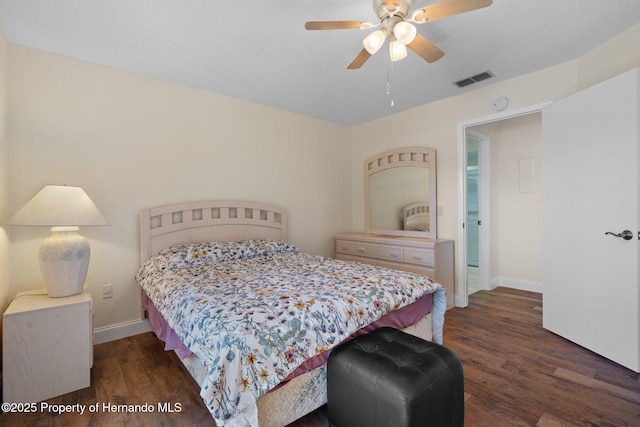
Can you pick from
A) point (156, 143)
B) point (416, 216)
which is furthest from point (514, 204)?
point (156, 143)

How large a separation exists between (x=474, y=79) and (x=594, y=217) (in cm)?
161

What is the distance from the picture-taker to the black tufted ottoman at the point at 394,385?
3.97 feet

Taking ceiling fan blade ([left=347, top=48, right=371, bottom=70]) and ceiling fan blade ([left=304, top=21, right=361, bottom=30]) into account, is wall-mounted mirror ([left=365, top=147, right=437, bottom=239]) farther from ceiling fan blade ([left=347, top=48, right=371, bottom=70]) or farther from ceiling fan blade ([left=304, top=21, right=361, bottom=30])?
ceiling fan blade ([left=304, top=21, right=361, bottom=30])

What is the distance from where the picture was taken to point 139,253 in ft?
8.86

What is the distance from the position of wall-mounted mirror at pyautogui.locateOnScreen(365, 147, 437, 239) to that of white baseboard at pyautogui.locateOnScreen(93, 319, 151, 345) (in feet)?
9.66

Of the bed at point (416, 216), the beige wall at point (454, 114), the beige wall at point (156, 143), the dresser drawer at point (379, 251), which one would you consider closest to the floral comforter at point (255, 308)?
the beige wall at point (156, 143)

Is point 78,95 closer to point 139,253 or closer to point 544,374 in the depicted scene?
point 139,253

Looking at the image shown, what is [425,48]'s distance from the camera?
1836mm

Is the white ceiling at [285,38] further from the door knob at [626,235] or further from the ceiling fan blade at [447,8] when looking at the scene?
the door knob at [626,235]

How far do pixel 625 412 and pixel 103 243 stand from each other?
374cm

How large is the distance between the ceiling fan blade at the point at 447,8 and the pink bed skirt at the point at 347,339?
1719 mm

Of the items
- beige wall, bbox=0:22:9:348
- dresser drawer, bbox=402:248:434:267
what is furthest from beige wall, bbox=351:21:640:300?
beige wall, bbox=0:22:9:348

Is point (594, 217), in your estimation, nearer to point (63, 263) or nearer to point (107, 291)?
point (63, 263)

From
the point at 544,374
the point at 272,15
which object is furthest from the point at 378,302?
the point at 272,15
